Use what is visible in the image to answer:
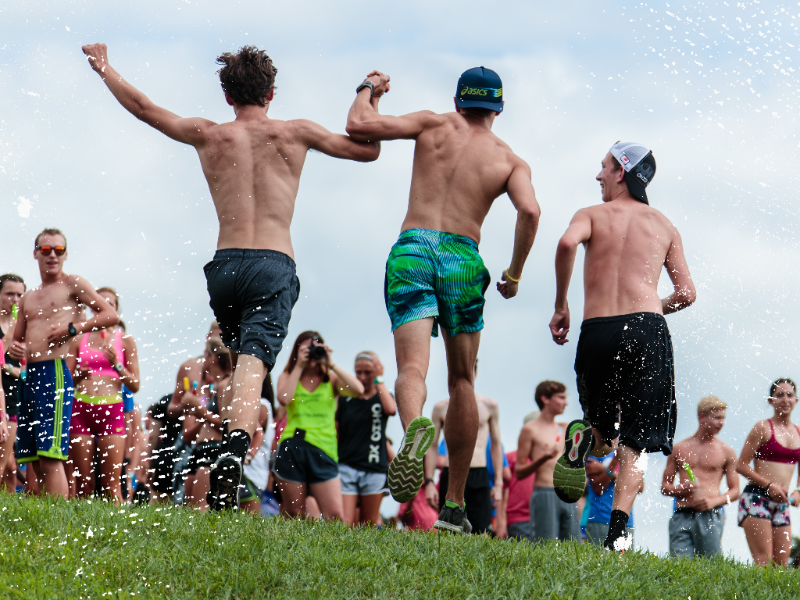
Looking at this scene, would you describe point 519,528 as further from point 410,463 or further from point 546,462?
point 410,463

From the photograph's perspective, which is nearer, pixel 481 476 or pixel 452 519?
pixel 452 519

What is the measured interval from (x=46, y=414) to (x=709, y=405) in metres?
6.96

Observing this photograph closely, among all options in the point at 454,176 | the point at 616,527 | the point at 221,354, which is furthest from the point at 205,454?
the point at 616,527

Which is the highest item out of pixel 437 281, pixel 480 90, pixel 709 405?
pixel 480 90

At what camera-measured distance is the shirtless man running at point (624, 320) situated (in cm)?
579

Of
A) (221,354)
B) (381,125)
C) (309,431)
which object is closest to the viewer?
(381,125)

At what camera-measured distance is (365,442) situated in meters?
9.43

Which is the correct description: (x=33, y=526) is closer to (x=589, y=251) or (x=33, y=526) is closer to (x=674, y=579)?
(x=674, y=579)

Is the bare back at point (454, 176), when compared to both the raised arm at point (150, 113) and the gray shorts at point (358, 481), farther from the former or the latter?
the gray shorts at point (358, 481)

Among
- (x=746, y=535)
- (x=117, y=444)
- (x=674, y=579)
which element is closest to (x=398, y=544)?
(x=674, y=579)

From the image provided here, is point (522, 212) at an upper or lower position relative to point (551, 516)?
upper

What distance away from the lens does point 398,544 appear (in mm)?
4824

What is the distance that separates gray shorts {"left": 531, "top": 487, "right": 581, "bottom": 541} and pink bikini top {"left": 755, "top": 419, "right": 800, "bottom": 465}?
2.23m

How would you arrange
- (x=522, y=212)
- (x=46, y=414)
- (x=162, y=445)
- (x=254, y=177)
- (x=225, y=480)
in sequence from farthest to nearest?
(x=162, y=445)
(x=46, y=414)
(x=254, y=177)
(x=522, y=212)
(x=225, y=480)
